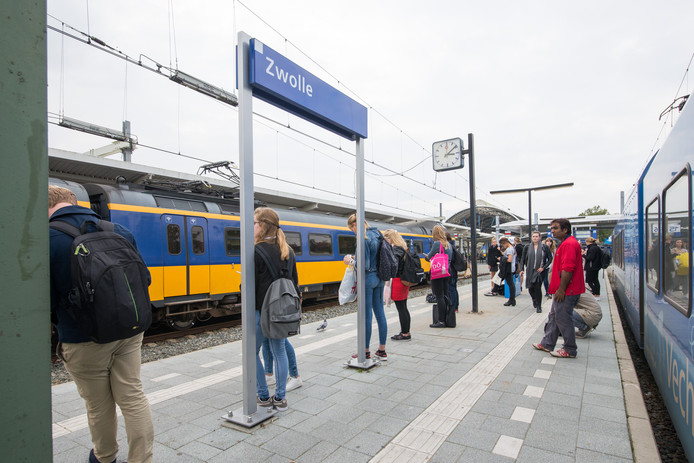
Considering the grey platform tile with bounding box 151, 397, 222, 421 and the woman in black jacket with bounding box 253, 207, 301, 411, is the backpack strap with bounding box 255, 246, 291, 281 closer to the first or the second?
the woman in black jacket with bounding box 253, 207, 301, 411

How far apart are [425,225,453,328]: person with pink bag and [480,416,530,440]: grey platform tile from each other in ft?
11.0

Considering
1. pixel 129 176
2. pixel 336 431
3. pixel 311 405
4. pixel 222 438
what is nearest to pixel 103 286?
pixel 222 438

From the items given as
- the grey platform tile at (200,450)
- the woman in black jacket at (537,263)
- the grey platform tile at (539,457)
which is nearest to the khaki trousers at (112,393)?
the grey platform tile at (200,450)

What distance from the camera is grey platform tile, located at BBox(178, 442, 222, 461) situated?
2648 millimetres

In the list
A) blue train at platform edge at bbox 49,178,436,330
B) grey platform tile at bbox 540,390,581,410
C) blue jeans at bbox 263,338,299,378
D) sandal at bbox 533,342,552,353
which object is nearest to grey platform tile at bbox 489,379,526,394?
grey platform tile at bbox 540,390,581,410

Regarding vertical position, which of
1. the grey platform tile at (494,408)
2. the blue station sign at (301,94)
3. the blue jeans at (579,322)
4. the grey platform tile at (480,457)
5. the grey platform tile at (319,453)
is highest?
the blue station sign at (301,94)

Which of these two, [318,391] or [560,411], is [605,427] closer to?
[560,411]

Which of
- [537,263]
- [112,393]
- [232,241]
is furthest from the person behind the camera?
[232,241]

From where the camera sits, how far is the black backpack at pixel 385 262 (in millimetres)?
4605

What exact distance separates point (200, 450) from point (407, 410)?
165 centimetres

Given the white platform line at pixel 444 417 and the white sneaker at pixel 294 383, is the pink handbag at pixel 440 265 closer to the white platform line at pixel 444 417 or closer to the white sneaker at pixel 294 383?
the white platform line at pixel 444 417

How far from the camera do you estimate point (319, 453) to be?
2650 millimetres

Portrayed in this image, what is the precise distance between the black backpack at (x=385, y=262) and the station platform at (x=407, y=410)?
3.50 ft

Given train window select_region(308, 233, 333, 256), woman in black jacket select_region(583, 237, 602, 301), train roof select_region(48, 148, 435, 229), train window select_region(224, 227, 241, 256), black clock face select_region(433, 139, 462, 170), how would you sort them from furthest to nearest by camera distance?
1. train window select_region(308, 233, 333, 256)
2. woman in black jacket select_region(583, 237, 602, 301)
3. train window select_region(224, 227, 241, 256)
4. train roof select_region(48, 148, 435, 229)
5. black clock face select_region(433, 139, 462, 170)
